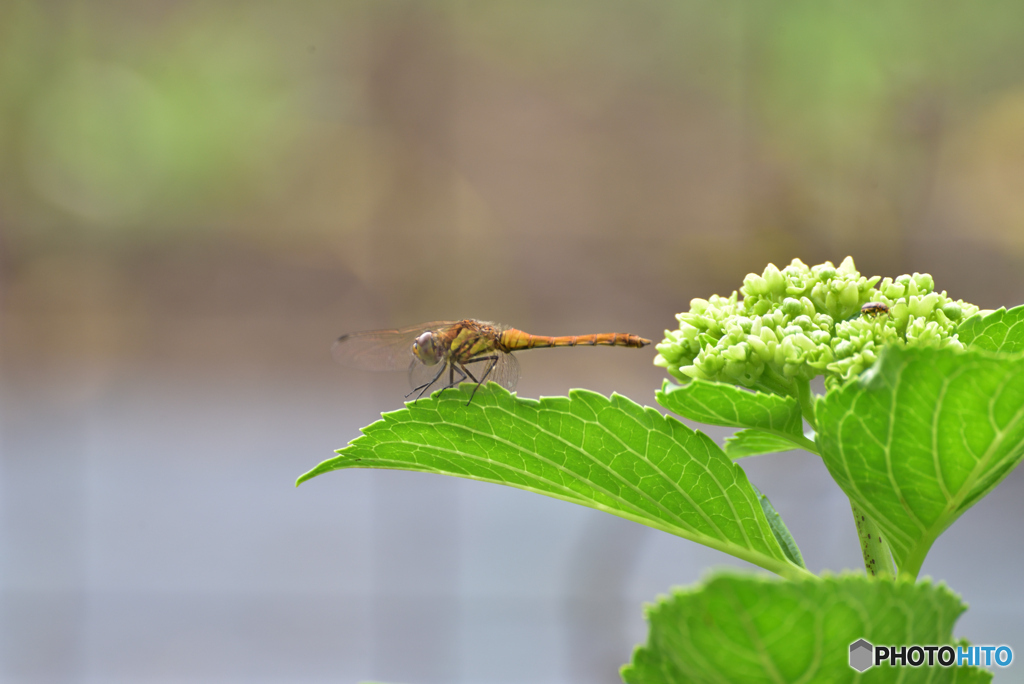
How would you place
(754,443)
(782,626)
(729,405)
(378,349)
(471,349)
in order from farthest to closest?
(378,349) < (471,349) < (754,443) < (729,405) < (782,626)

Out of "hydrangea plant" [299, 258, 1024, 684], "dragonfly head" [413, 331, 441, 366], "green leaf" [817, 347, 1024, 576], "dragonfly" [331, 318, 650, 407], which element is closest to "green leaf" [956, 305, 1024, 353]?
"hydrangea plant" [299, 258, 1024, 684]

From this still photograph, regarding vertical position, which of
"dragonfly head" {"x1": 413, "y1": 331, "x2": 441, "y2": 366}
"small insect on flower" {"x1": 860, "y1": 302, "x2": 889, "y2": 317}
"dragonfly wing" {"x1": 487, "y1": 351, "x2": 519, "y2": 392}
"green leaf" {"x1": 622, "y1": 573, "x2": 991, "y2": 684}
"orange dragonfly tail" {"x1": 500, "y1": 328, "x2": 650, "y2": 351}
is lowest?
"green leaf" {"x1": 622, "y1": 573, "x2": 991, "y2": 684}

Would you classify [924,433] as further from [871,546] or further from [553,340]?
[553,340]

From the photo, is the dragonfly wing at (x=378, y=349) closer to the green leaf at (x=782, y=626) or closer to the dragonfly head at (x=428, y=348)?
the dragonfly head at (x=428, y=348)

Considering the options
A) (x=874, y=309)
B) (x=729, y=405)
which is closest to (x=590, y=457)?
(x=729, y=405)

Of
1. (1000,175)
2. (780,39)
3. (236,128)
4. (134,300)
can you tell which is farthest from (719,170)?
(134,300)

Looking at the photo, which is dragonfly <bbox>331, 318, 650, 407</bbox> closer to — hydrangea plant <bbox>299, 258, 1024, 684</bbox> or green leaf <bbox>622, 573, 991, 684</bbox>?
hydrangea plant <bbox>299, 258, 1024, 684</bbox>
